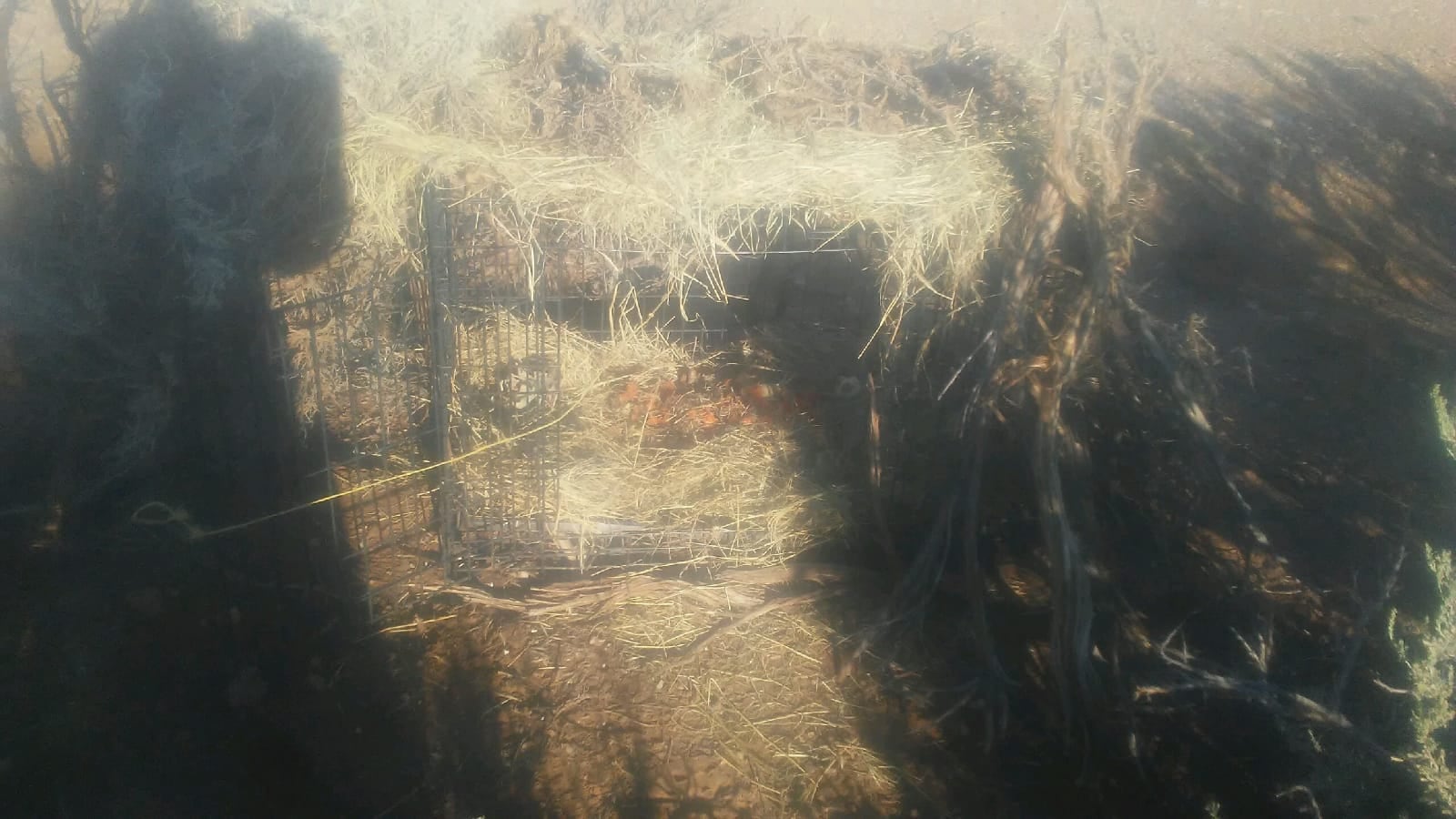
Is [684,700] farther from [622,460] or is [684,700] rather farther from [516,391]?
[516,391]

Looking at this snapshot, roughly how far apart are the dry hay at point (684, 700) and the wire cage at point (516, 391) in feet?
0.84

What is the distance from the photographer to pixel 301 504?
4.39 meters

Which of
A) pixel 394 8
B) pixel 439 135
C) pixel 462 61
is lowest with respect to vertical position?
pixel 439 135

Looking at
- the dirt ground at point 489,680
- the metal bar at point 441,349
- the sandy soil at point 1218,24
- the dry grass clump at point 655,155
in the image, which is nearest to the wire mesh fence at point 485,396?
the metal bar at point 441,349

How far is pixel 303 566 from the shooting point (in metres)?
4.27

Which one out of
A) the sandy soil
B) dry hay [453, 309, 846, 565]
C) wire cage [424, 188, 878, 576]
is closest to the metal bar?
wire cage [424, 188, 878, 576]

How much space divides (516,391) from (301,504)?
4.61 feet

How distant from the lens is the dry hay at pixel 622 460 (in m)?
4.10

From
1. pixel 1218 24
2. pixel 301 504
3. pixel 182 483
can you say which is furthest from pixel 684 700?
pixel 1218 24

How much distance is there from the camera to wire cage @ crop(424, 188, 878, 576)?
11.8ft

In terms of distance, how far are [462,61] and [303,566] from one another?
265 cm

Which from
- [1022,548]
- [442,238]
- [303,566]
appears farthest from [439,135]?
[1022,548]

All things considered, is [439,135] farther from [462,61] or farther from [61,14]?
[61,14]

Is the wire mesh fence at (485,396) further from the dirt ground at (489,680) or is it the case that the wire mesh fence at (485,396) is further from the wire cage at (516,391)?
the dirt ground at (489,680)
